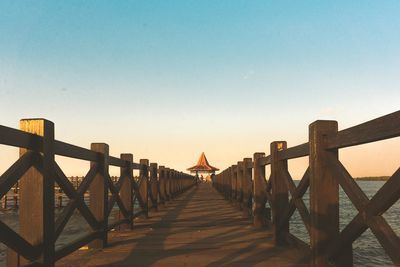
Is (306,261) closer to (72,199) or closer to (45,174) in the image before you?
(72,199)

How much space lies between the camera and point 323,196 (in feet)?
13.7

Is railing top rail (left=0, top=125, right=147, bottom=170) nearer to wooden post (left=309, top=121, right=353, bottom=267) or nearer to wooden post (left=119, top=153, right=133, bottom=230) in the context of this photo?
wooden post (left=309, top=121, right=353, bottom=267)

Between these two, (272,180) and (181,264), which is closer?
(181,264)

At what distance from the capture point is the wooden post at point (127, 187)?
804 centimetres

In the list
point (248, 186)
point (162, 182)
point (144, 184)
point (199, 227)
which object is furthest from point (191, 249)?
point (162, 182)

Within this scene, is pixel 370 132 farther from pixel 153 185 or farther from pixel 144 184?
pixel 153 185

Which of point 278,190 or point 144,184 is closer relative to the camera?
point 278,190

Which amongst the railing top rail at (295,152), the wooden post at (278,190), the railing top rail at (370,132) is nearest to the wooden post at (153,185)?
the wooden post at (278,190)

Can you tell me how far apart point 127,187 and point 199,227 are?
1.55 meters

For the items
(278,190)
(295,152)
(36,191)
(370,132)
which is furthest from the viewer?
(278,190)

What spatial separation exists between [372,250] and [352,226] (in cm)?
1537

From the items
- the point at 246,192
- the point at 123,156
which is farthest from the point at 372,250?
the point at 123,156

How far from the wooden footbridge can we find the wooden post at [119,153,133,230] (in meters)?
0.02

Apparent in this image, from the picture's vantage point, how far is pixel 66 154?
15.0 feet
